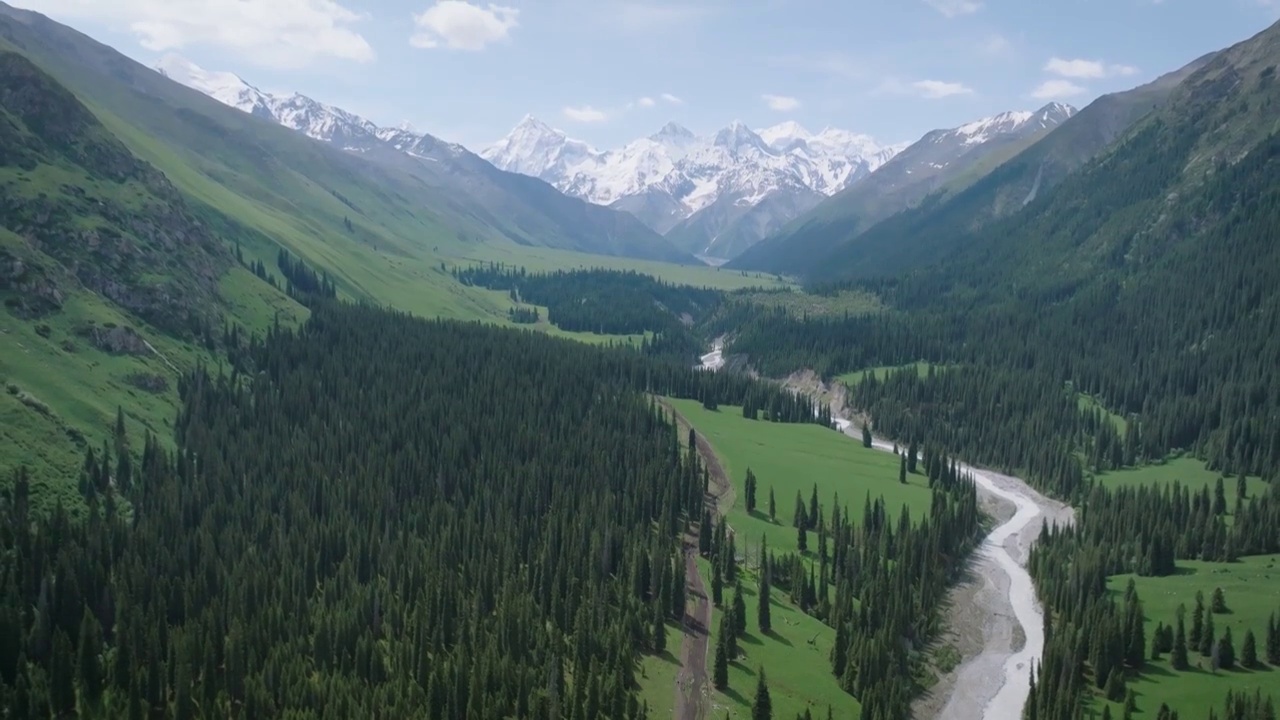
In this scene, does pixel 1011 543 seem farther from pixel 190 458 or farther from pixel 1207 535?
pixel 190 458

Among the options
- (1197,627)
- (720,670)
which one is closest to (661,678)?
(720,670)

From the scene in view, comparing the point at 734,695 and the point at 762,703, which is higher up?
the point at 762,703

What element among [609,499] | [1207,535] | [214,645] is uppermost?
[1207,535]

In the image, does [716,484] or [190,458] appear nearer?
[190,458]

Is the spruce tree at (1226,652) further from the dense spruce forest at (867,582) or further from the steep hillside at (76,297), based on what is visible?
the steep hillside at (76,297)

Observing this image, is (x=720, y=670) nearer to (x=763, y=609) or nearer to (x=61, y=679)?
(x=763, y=609)

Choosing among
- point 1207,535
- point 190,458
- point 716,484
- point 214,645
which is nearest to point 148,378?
point 190,458

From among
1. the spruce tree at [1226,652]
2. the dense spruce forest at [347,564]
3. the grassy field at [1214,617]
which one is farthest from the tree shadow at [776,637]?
the spruce tree at [1226,652]
